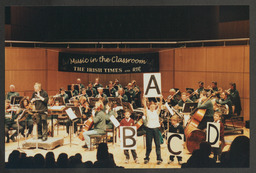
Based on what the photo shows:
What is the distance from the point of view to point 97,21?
12.6m

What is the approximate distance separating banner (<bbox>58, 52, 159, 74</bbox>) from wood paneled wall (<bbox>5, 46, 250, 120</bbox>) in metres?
1.35

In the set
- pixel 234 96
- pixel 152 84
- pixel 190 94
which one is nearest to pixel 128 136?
pixel 152 84

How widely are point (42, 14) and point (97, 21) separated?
2.62 m

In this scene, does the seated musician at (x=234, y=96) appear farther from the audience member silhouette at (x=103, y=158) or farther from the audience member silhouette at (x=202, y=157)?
the audience member silhouette at (x=103, y=158)

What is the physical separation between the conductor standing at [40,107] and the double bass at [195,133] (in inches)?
157

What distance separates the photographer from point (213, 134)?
25.2 feet

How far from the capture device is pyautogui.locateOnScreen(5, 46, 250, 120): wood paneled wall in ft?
39.2

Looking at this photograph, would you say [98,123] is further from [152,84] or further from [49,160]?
[49,160]

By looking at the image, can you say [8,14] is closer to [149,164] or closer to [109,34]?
[109,34]

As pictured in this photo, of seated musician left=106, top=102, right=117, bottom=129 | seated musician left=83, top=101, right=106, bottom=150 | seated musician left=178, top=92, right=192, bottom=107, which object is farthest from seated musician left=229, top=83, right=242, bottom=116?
seated musician left=83, top=101, right=106, bottom=150

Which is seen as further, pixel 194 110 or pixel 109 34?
pixel 109 34

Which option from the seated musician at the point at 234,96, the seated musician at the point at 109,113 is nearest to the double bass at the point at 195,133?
the seated musician at the point at 109,113

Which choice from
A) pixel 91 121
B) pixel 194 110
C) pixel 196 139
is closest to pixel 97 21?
pixel 91 121

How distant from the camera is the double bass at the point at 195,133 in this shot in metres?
8.23
